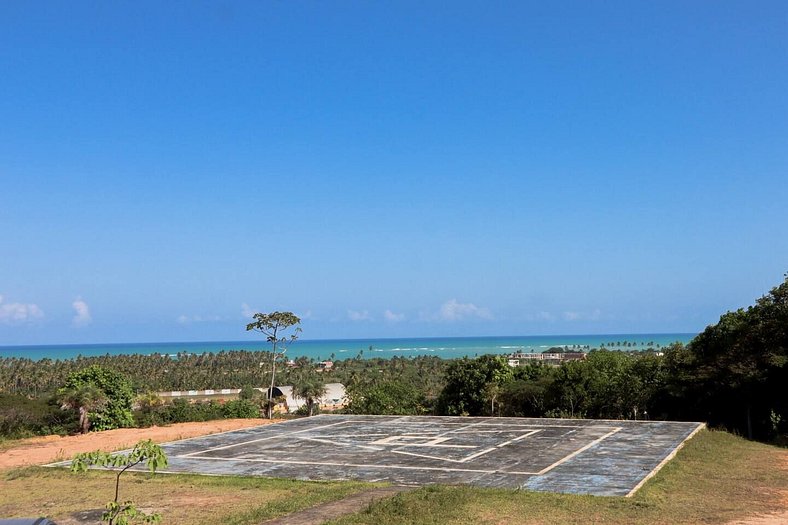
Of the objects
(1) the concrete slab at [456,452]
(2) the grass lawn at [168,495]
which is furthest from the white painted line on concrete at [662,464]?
(2) the grass lawn at [168,495]

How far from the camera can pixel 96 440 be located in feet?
82.4

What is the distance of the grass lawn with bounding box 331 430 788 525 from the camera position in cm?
1131

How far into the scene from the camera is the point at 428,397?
35.6m

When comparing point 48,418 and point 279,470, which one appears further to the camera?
point 48,418

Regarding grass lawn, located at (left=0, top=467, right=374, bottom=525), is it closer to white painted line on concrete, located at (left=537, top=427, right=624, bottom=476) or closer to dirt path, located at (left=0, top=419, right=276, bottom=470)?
dirt path, located at (left=0, top=419, right=276, bottom=470)

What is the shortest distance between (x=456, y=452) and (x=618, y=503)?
7550 millimetres

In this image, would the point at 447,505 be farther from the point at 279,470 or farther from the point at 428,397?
the point at 428,397

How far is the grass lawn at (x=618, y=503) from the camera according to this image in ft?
37.1

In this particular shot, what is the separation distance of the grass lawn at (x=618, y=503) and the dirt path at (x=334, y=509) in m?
0.43

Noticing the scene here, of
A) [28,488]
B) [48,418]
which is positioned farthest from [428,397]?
[28,488]

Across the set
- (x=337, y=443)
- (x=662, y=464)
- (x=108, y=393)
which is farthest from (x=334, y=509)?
(x=108, y=393)

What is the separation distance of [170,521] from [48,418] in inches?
771

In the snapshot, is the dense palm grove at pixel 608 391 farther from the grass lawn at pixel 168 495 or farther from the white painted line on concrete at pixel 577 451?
the grass lawn at pixel 168 495

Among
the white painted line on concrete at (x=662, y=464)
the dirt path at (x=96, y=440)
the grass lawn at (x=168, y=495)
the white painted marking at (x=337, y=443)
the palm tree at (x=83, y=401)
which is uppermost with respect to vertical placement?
the palm tree at (x=83, y=401)
